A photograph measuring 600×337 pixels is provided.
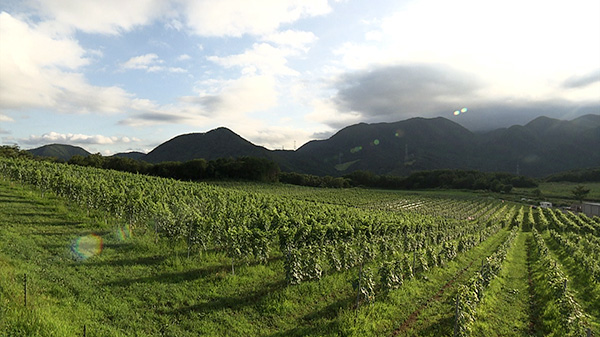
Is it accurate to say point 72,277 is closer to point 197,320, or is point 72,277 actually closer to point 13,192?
point 197,320

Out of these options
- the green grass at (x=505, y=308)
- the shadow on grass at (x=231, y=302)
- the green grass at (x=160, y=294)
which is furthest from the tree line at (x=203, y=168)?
the shadow on grass at (x=231, y=302)

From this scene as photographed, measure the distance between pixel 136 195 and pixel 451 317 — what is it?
24.4 metres

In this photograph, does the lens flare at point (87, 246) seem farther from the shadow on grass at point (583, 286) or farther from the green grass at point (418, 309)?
the shadow on grass at point (583, 286)

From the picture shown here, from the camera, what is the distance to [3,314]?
29.5ft

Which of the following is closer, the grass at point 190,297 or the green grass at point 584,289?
the grass at point 190,297

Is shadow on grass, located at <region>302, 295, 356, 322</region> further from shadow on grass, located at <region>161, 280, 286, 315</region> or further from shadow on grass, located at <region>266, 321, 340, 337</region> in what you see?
shadow on grass, located at <region>161, 280, 286, 315</region>

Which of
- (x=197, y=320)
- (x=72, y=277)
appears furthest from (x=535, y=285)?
(x=72, y=277)

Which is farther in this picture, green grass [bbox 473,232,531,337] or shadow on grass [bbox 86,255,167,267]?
shadow on grass [bbox 86,255,167,267]

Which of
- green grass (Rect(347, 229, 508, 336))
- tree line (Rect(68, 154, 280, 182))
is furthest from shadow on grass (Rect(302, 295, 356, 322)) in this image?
tree line (Rect(68, 154, 280, 182))

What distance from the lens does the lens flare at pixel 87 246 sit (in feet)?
52.3

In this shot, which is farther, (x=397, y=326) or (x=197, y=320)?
(x=397, y=326)

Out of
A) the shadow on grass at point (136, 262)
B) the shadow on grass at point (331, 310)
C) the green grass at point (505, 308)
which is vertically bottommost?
the green grass at point (505, 308)

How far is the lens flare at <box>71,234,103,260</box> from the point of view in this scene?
15952mm

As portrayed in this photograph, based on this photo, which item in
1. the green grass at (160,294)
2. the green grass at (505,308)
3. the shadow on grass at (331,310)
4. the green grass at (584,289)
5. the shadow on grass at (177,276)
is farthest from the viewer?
the green grass at (584,289)
